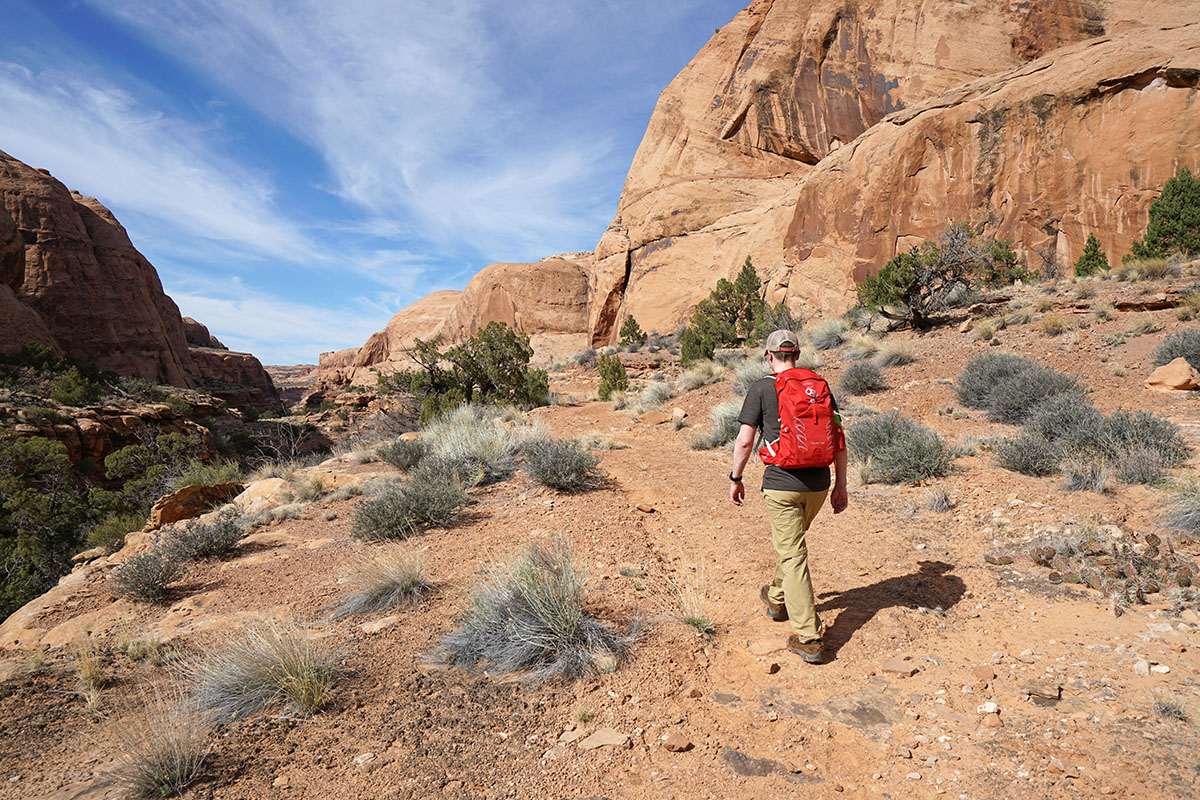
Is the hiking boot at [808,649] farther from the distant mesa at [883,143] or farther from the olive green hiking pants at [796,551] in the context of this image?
the distant mesa at [883,143]

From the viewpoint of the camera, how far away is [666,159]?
1374 inches

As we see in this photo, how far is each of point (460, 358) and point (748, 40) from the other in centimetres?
3193

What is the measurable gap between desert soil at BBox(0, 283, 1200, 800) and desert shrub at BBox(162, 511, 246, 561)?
1.64ft

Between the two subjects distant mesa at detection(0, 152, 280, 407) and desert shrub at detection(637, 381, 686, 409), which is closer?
desert shrub at detection(637, 381, 686, 409)

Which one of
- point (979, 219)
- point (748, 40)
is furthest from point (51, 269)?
point (979, 219)

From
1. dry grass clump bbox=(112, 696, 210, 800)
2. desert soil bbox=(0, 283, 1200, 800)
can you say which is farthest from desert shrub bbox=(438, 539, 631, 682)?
dry grass clump bbox=(112, 696, 210, 800)

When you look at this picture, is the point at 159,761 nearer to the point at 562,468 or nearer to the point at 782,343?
the point at 782,343

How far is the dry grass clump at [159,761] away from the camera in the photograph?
7.34ft

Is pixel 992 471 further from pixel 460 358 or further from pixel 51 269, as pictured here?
pixel 51 269

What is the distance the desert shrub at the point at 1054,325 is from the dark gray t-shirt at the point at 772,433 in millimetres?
9822

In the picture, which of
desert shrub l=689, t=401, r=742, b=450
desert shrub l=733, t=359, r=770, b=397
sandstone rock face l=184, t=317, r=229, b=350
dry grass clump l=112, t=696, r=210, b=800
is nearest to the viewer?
dry grass clump l=112, t=696, r=210, b=800

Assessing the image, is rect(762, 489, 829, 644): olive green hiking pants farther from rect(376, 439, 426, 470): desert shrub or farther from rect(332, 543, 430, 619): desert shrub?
rect(376, 439, 426, 470): desert shrub

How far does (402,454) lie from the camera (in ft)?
28.0

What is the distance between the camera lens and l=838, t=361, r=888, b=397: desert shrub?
10.2m
